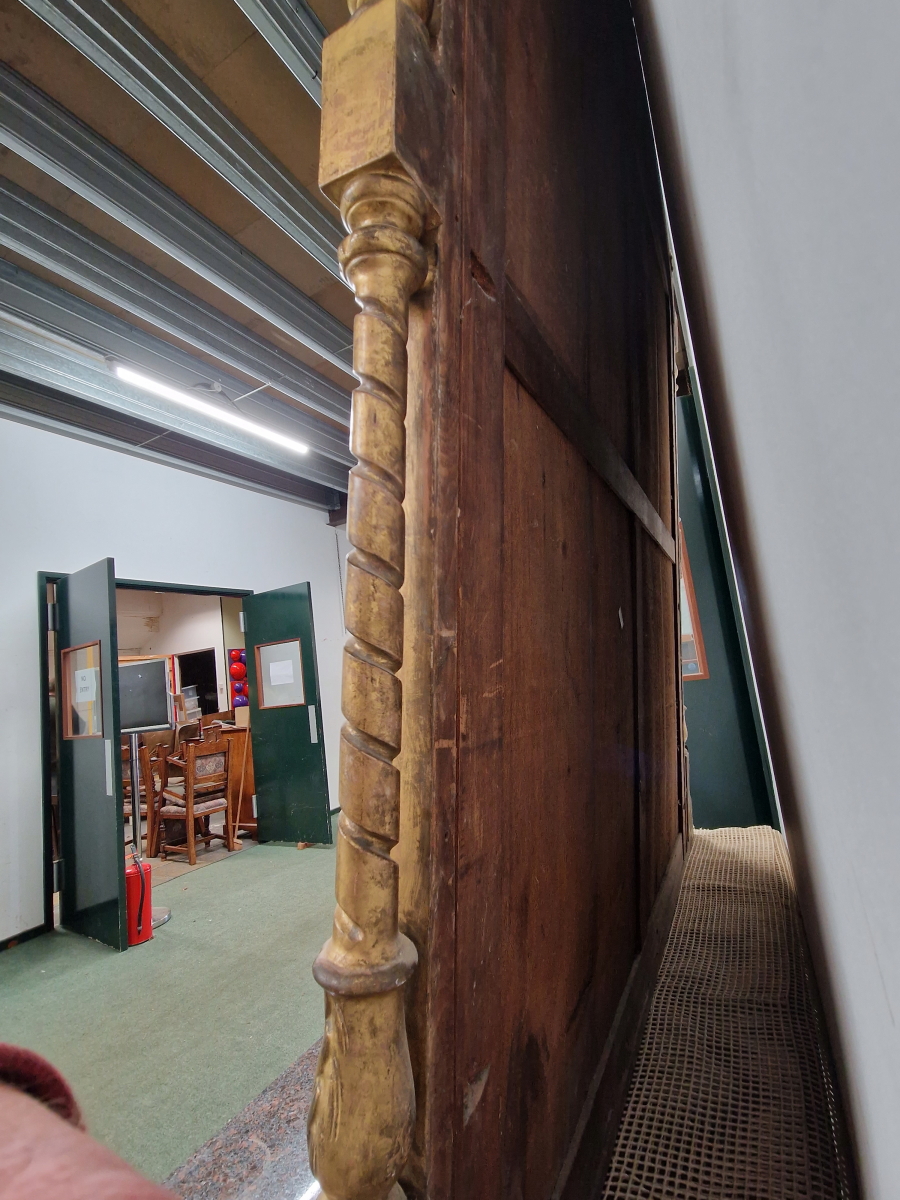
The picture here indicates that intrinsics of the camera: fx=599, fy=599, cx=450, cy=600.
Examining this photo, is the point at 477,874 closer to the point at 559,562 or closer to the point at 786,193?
the point at 559,562

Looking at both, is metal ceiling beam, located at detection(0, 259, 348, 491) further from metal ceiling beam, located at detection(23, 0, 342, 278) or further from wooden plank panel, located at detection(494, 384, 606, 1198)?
wooden plank panel, located at detection(494, 384, 606, 1198)

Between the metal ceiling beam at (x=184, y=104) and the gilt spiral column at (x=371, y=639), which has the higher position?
the metal ceiling beam at (x=184, y=104)

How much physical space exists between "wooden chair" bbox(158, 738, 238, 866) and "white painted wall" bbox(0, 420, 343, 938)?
1.09m

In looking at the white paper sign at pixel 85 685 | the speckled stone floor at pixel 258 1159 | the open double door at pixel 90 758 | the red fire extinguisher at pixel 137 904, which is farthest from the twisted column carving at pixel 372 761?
the white paper sign at pixel 85 685

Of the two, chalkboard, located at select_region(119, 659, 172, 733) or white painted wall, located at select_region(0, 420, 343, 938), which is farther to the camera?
chalkboard, located at select_region(119, 659, 172, 733)

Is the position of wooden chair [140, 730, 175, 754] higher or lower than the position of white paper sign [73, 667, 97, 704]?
lower

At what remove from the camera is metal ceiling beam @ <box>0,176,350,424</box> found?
9.32ft

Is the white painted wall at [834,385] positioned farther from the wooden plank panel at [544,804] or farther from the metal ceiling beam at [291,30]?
the metal ceiling beam at [291,30]

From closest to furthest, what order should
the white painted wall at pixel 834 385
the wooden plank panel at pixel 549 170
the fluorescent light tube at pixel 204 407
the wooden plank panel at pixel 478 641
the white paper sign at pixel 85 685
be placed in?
the white painted wall at pixel 834 385 → the wooden plank panel at pixel 478 641 → the wooden plank panel at pixel 549 170 → the white paper sign at pixel 85 685 → the fluorescent light tube at pixel 204 407

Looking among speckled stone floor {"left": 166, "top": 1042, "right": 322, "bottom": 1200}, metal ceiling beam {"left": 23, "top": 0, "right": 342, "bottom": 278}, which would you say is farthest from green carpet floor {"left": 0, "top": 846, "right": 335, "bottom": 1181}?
metal ceiling beam {"left": 23, "top": 0, "right": 342, "bottom": 278}

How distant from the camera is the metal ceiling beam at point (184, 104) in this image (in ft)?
6.43

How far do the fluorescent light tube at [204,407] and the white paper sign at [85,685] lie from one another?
1883mm

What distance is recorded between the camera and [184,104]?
2.27m

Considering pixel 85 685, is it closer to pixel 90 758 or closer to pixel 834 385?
pixel 90 758
